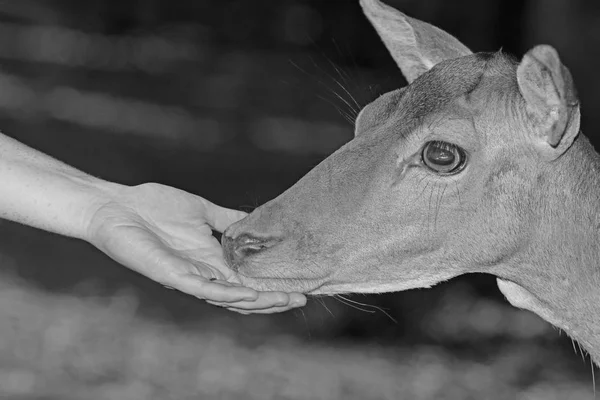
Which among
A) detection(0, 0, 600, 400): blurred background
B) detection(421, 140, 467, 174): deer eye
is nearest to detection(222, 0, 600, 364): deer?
detection(421, 140, 467, 174): deer eye

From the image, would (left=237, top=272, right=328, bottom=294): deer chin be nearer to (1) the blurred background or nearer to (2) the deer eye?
(2) the deer eye

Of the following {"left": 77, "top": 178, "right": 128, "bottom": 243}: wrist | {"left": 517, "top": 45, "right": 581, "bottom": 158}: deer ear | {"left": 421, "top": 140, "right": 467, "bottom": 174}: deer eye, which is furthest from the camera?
{"left": 77, "top": 178, "right": 128, "bottom": 243}: wrist

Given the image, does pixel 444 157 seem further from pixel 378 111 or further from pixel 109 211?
pixel 109 211

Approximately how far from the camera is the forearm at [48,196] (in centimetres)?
403

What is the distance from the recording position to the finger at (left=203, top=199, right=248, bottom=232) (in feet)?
13.8

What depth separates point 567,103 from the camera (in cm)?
344

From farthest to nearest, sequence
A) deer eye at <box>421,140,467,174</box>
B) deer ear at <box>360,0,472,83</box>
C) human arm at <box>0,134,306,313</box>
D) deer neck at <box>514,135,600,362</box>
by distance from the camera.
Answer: deer ear at <box>360,0,472,83</box> → human arm at <box>0,134,306,313</box> → deer neck at <box>514,135,600,362</box> → deer eye at <box>421,140,467,174</box>

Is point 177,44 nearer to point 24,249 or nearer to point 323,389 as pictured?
point 24,249

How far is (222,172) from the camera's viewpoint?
1182 cm

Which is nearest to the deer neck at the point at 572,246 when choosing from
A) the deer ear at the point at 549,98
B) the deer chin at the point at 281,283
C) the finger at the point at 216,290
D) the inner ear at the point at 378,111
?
the deer ear at the point at 549,98

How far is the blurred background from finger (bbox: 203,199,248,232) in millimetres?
624

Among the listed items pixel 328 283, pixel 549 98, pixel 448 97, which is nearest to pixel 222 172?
pixel 328 283

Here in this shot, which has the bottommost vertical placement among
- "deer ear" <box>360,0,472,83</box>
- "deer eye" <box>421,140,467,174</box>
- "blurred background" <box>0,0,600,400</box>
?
"blurred background" <box>0,0,600,400</box>

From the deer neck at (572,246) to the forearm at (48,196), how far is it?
172 centimetres
